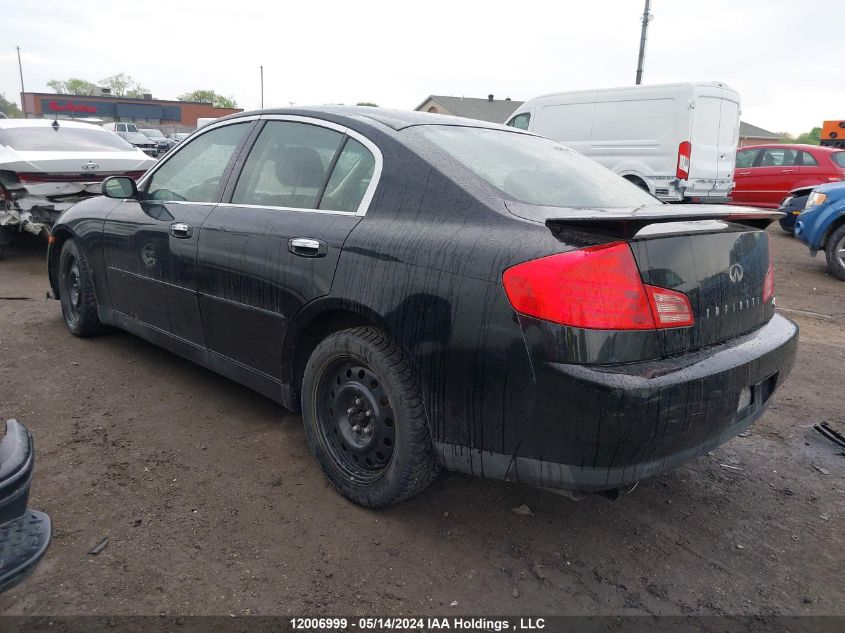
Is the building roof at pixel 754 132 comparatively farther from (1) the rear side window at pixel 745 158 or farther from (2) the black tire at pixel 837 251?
(2) the black tire at pixel 837 251

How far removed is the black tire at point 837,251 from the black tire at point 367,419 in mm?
7387

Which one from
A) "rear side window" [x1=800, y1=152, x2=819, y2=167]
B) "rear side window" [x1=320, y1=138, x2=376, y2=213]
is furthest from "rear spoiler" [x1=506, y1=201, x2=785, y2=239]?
"rear side window" [x1=800, y1=152, x2=819, y2=167]

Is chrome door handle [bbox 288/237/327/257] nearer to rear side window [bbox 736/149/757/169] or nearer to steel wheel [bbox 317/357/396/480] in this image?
steel wheel [bbox 317/357/396/480]

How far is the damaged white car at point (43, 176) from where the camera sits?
23.1ft

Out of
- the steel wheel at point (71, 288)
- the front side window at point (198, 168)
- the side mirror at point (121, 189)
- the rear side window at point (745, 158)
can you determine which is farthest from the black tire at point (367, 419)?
the rear side window at point (745, 158)

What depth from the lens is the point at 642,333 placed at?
2057mm

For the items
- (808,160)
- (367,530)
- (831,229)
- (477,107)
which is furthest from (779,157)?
(477,107)

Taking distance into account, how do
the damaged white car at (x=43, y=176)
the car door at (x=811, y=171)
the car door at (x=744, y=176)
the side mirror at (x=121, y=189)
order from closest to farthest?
the side mirror at (x=121, y=189), the damaged white car at (x=43, y=176), the car door at (x=811, y=171), the car door at (x=744, y=176)

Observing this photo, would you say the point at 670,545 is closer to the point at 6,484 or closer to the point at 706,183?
the point at 6,484

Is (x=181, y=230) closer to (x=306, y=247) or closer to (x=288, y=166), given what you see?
(x=288, y=166)

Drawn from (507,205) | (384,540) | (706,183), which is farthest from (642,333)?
(706,183)

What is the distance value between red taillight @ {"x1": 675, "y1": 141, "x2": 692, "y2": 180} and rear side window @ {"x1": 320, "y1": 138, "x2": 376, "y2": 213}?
9415 mm

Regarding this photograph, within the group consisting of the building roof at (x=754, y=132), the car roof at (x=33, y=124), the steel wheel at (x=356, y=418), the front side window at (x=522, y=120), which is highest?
the building roof at (x=754, y=132)

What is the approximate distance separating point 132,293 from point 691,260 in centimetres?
321
